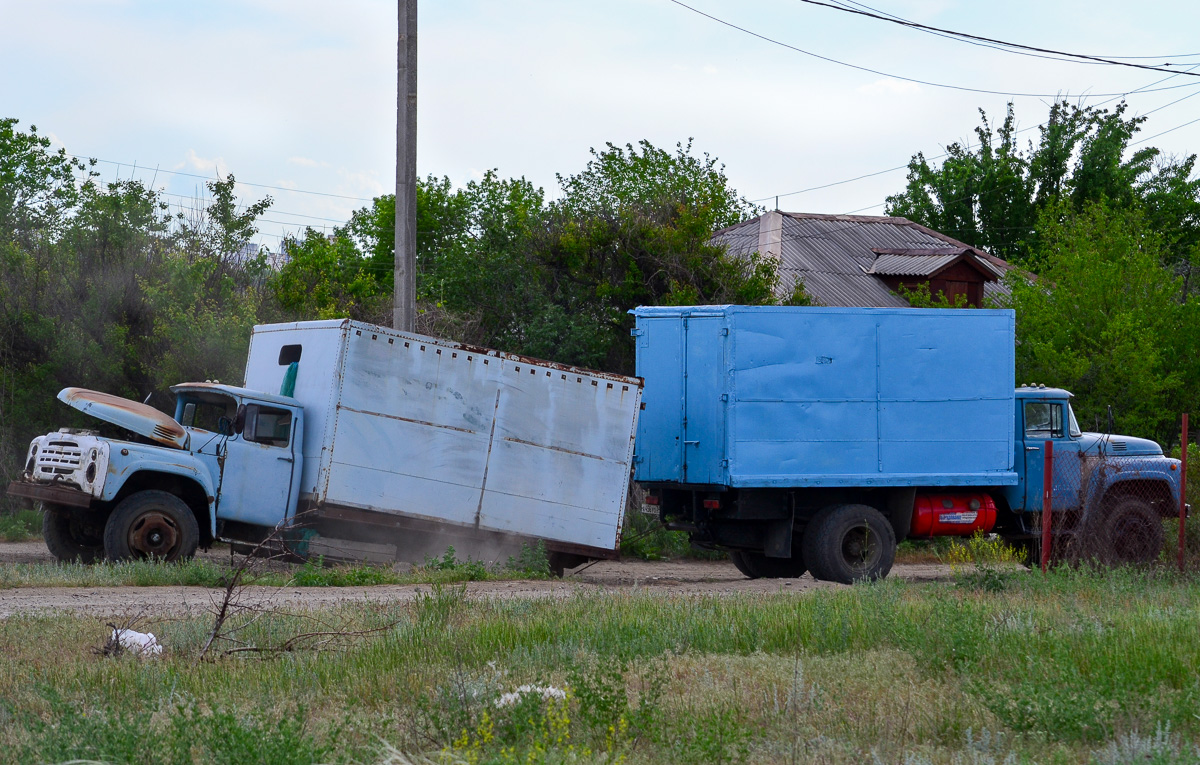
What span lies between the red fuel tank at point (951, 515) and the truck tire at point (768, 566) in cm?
182

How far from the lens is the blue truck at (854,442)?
13406 millimetres

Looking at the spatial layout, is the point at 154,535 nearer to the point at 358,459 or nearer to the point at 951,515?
the point at 358,459

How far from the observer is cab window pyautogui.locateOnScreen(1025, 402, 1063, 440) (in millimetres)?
14695

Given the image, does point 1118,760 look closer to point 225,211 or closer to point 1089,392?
point 1089,392

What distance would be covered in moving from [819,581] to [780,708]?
27.4 feet

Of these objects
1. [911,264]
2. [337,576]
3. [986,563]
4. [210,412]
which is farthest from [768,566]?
[911,264]

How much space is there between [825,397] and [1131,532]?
4319mm

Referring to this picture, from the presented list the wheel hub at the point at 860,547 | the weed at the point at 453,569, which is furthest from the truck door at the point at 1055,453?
the weed at the point at 453,569

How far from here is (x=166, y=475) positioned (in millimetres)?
12977

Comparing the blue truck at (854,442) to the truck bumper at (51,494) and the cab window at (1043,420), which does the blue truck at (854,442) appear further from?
the truck bumper at (51,494)

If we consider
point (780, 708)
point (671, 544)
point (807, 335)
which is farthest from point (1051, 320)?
point (780, 708)

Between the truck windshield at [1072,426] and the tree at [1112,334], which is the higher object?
the tree at [1112,334]

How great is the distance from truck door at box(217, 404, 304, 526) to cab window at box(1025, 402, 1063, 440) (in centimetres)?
914

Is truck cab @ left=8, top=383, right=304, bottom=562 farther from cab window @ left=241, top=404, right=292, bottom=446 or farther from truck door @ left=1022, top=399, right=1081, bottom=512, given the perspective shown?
truck door @ left=1022, top=399, right=1081, bottom=512
